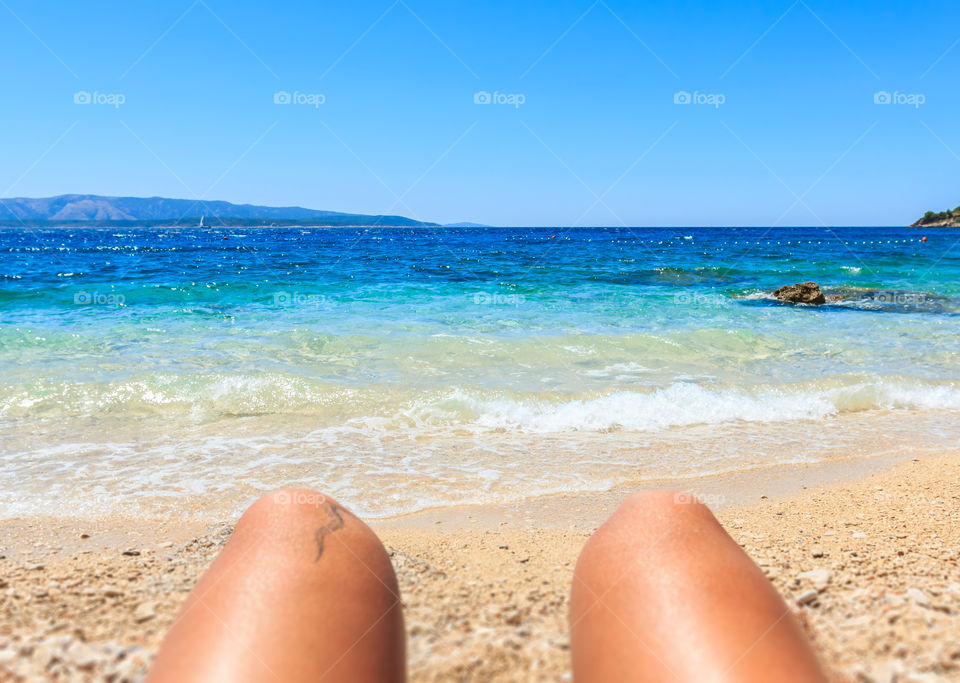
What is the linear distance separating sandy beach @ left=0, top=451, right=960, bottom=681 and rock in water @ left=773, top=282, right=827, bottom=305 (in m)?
12.1

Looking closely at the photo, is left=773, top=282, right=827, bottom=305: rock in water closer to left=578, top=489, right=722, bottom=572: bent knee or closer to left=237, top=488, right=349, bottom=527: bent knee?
left=578, top=489, right=722, bottom=572: bent knee

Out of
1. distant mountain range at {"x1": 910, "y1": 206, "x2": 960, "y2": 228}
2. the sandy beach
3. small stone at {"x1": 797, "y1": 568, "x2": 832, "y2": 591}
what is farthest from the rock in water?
distant mountain range at {"x1": 910, "y1": 206, "x2": 960, "y2": 228}

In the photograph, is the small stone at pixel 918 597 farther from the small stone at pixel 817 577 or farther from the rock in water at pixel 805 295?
the rock in water at pixel 805 295

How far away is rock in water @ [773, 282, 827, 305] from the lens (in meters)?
15.8

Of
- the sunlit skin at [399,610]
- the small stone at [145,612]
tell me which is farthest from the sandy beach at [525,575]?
the sunlit skin at [399,610]

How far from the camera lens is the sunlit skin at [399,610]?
4.76ft

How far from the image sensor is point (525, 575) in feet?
9.57

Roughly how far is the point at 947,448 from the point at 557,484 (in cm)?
386

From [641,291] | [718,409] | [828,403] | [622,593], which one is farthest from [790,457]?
[641,291]

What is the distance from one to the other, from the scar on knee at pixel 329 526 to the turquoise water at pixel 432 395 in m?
2.16

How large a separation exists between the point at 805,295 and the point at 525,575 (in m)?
15.8

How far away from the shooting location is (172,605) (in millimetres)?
2314

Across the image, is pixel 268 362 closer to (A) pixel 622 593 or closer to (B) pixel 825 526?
(B) pixel 825 526

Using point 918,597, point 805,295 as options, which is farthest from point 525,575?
point 805,295
